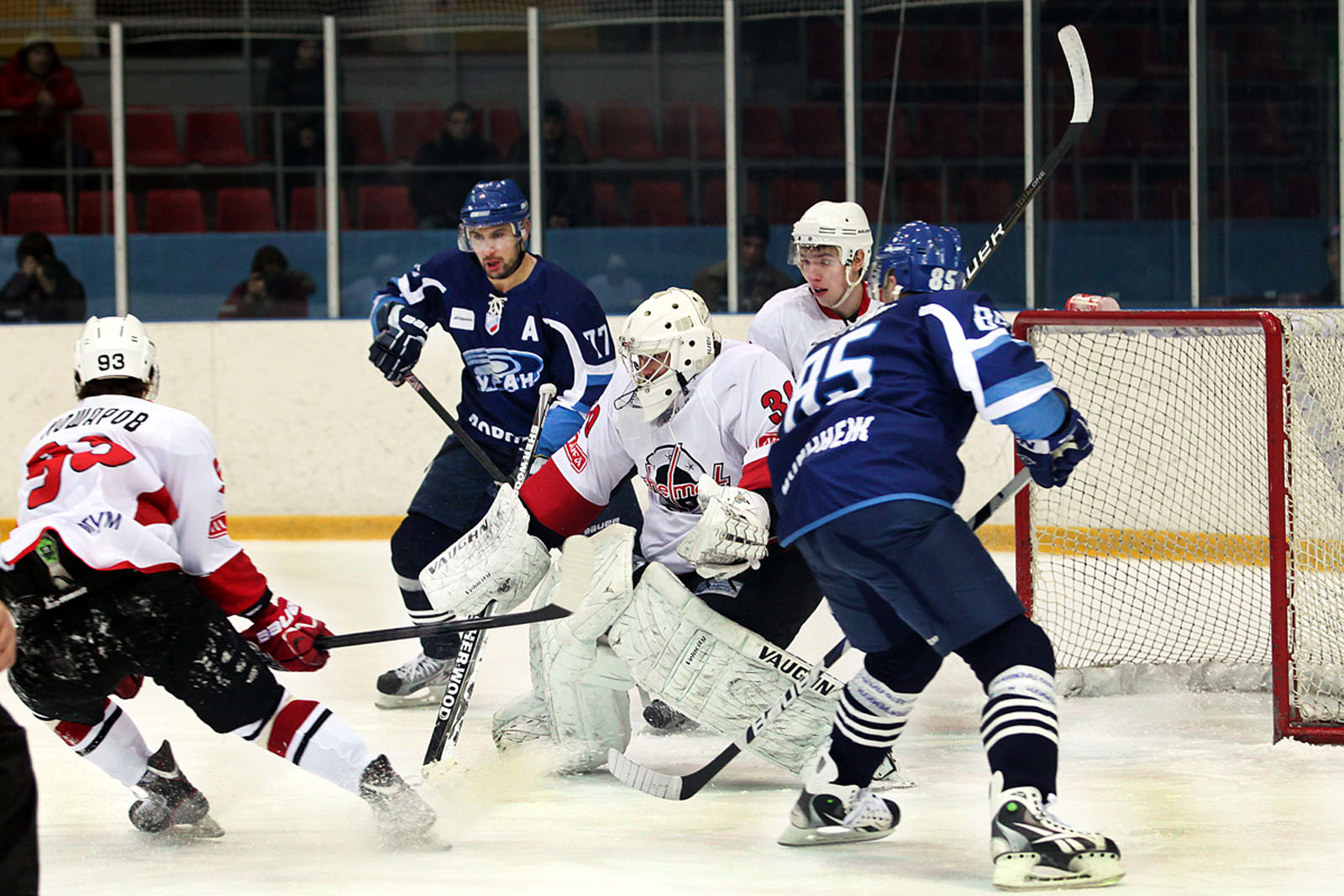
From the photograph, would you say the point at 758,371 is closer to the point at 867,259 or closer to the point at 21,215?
the point at 867,259

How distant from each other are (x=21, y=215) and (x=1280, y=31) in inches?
181

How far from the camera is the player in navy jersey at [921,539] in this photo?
2.34 meters

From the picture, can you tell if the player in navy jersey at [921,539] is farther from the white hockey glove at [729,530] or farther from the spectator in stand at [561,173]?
the spectator in stand at [561,173]

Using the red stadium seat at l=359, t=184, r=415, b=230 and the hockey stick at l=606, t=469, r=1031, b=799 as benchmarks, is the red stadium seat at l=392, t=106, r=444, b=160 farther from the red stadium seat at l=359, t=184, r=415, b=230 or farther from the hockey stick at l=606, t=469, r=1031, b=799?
the hockey stick at l=606, t=469, r=1031, b=799

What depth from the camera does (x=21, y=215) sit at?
21.9 feet

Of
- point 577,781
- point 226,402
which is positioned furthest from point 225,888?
point 226,402

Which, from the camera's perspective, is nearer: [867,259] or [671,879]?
[671,879]

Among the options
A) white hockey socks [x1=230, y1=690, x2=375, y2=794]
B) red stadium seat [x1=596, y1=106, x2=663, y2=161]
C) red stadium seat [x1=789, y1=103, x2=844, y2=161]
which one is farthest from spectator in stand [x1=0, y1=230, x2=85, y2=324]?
white hockey socks [x1=230, y1=690, x2=375, y2=794]

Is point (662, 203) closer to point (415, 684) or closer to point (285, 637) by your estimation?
point (415, 684)

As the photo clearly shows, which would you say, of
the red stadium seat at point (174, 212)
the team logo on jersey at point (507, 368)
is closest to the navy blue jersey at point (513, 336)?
the team logo on jersey at point (507, 368)

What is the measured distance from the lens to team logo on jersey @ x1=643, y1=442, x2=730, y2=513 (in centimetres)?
305

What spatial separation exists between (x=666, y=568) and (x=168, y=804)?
36.1 inches

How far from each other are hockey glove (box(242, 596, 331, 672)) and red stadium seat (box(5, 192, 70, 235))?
4.38 m

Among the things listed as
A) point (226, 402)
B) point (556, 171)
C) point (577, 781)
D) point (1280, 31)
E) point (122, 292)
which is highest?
point (1280, 31)
